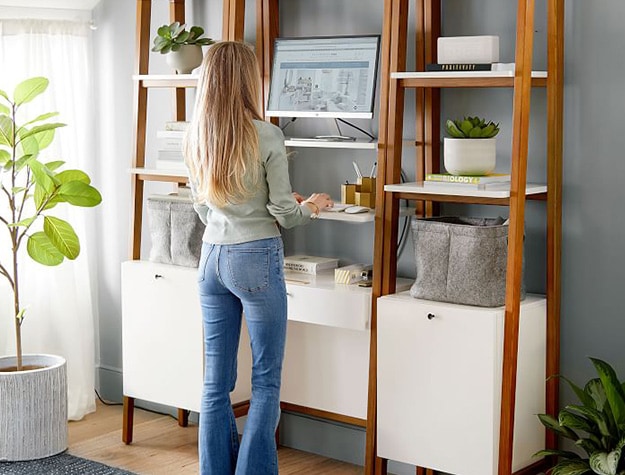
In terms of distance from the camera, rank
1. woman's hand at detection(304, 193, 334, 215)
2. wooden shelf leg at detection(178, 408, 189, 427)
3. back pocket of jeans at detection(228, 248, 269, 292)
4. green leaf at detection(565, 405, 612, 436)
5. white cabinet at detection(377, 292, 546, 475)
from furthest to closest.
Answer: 1. wooden shelf leg at detection(178, 408, 189, 427)
2. woman's hand at detection(304, 193, 334, 215)
3. back pocket of jeans at detection(228, 248, 269, 292)
4. white cabinet at detection(377, 292, 546, 475)
5. green leaf at detection(565, 405, 612, 436)

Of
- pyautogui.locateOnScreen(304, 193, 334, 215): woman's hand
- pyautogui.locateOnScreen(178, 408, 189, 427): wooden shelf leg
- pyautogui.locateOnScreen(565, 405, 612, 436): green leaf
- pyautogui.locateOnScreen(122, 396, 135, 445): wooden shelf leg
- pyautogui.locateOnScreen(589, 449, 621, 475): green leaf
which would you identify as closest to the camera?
pyautogui.locateOnScreen(589, 449, 621, 475): green leaf

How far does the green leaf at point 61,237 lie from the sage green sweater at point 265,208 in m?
0.83

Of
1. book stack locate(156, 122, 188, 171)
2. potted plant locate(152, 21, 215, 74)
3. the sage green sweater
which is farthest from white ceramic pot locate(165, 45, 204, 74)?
the sage green sweater

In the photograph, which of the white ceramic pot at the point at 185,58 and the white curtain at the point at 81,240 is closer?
the white ceramic pot at the point at 185,58

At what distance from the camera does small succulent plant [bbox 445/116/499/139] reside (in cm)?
319

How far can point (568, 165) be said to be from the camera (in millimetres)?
3279

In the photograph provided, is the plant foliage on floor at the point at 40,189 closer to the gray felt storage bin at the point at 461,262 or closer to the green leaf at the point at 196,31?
the green leaf at the point at 196,31

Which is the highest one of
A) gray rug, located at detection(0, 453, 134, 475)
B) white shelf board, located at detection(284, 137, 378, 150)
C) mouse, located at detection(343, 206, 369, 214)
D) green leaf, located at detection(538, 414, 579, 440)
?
white shelf board, located at detection(284, 137, 378, 150)

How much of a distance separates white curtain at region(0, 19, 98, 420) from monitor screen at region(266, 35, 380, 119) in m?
1.24

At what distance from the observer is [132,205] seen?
4219mm

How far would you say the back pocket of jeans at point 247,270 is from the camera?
10.6ft

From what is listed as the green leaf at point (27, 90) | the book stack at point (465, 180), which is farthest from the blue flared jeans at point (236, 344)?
the green leaf at point (27, 90)

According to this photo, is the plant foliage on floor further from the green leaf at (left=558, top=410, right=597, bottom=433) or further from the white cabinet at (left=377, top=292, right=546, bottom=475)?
the green leaf at (left=558, top=410, right=597, bottom=433)

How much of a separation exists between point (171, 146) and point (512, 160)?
5.04 ft
